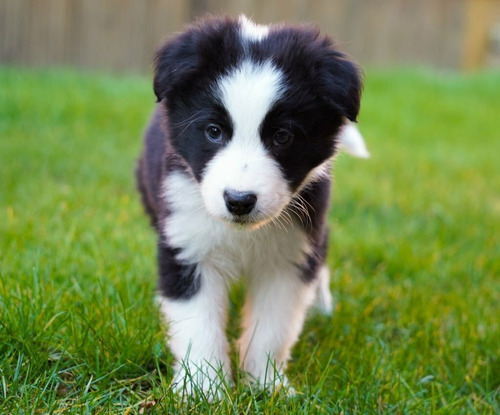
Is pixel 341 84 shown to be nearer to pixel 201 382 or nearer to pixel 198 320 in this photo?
pixel 198 320

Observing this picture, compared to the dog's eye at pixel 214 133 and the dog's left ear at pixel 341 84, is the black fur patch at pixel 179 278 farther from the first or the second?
the dog's left ear at pixel 341 84

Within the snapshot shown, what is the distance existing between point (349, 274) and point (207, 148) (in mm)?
1951

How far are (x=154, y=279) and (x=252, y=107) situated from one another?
1.41 metres

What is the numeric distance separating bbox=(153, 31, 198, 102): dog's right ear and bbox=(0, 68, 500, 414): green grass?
843mm

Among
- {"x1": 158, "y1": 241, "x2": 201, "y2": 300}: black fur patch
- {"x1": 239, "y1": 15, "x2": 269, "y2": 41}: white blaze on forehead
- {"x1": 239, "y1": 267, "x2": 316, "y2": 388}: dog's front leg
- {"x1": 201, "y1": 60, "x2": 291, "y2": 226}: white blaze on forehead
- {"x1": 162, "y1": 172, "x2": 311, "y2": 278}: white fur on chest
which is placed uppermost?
{"x1": 239, "y1": 15, "x2": 269, "y2": 41}: white blaze on forehead

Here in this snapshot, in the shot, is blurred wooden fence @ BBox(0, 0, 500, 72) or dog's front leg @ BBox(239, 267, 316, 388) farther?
blurred wooden fence @ BBox(0, 0, 500, 72)

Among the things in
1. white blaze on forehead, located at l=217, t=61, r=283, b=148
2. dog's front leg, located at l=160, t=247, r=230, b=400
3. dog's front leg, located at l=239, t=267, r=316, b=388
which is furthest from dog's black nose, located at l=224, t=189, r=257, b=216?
dog's front leg, located at l=239, t=267, r=316, b=388

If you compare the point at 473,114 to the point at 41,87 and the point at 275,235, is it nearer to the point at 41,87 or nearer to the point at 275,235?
the point at 41,87

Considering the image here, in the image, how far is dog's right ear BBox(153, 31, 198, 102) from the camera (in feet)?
8.82

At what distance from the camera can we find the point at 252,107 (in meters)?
2.49

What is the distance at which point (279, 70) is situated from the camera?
2.61 meters

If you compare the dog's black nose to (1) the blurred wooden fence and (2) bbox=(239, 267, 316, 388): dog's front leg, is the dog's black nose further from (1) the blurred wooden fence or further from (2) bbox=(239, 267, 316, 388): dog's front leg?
(1) the blurred wooden fence

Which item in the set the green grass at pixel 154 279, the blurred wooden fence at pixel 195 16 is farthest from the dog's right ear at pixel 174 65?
the blurred wooden fence at pixel 195 16

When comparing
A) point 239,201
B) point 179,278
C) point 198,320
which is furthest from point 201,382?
point 239,201
